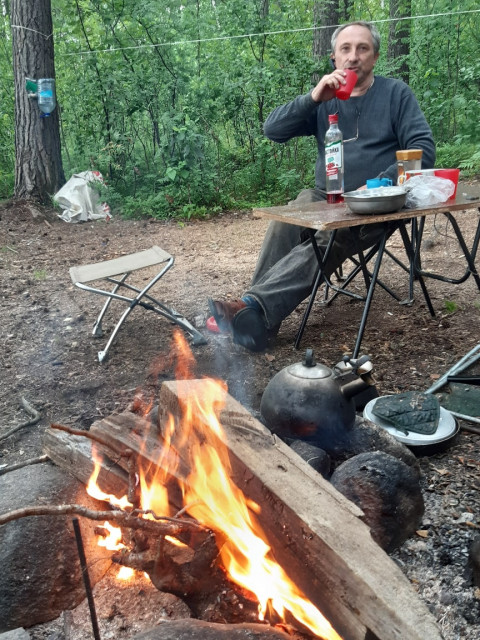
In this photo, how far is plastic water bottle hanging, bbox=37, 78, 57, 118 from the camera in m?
7.98

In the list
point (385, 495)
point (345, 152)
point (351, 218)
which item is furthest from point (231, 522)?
point (345, 152)

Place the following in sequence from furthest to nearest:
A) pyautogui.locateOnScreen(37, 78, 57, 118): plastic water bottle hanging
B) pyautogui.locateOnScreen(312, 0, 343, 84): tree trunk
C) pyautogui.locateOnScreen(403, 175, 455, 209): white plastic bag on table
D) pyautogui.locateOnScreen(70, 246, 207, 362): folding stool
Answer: pyautogui.locateOnScreen(312, 0, 343, 84): tree trunk → pyautogui.locateOnScreen(37, 78, 57, 118): plastic water bottle hanging → pyautogui.locateOnScreen(70, 246, 207, 362): folding stool → pyautogui.locateOnScreen(403, 175, 455, 209): white plastic bag on table

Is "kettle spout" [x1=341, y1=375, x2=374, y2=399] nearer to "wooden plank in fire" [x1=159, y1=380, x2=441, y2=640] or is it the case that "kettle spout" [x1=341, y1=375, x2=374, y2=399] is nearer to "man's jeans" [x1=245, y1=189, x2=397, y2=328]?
"wooden plank in fire" [x1=159, y1=380, x2=441, y2=640]

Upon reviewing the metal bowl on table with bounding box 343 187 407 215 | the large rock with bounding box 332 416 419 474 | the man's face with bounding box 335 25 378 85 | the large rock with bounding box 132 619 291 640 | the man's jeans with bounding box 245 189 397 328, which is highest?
the man's face with bounding box 335 25 378 85

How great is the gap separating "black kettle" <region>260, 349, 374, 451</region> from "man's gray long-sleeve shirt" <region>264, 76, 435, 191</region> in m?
2.09

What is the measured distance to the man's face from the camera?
13.2 feet

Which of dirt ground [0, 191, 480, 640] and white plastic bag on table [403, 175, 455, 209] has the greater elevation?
white plastic bag on table [403, 175, 455, 209]

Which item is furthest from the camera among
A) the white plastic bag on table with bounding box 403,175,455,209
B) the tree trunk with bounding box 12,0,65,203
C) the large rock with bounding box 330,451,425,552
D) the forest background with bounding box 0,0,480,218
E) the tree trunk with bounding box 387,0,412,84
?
the tree trunk with bounding box 387,0,412,84

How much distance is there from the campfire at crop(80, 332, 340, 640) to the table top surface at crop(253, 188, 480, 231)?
52.8 inches

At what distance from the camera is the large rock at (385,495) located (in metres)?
1.91

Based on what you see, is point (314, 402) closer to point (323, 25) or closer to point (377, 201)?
point (377, 201)

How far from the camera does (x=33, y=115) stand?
8.09 m

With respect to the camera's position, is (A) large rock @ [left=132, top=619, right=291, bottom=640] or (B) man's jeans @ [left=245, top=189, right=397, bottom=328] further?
(B) man's jeans @ [left=245, top=189, right=397, bottom=328]

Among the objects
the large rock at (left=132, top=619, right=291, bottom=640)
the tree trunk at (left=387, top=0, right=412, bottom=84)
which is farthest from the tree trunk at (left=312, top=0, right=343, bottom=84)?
the large rock at (left=132, top=619, right=291, bottom=640)
